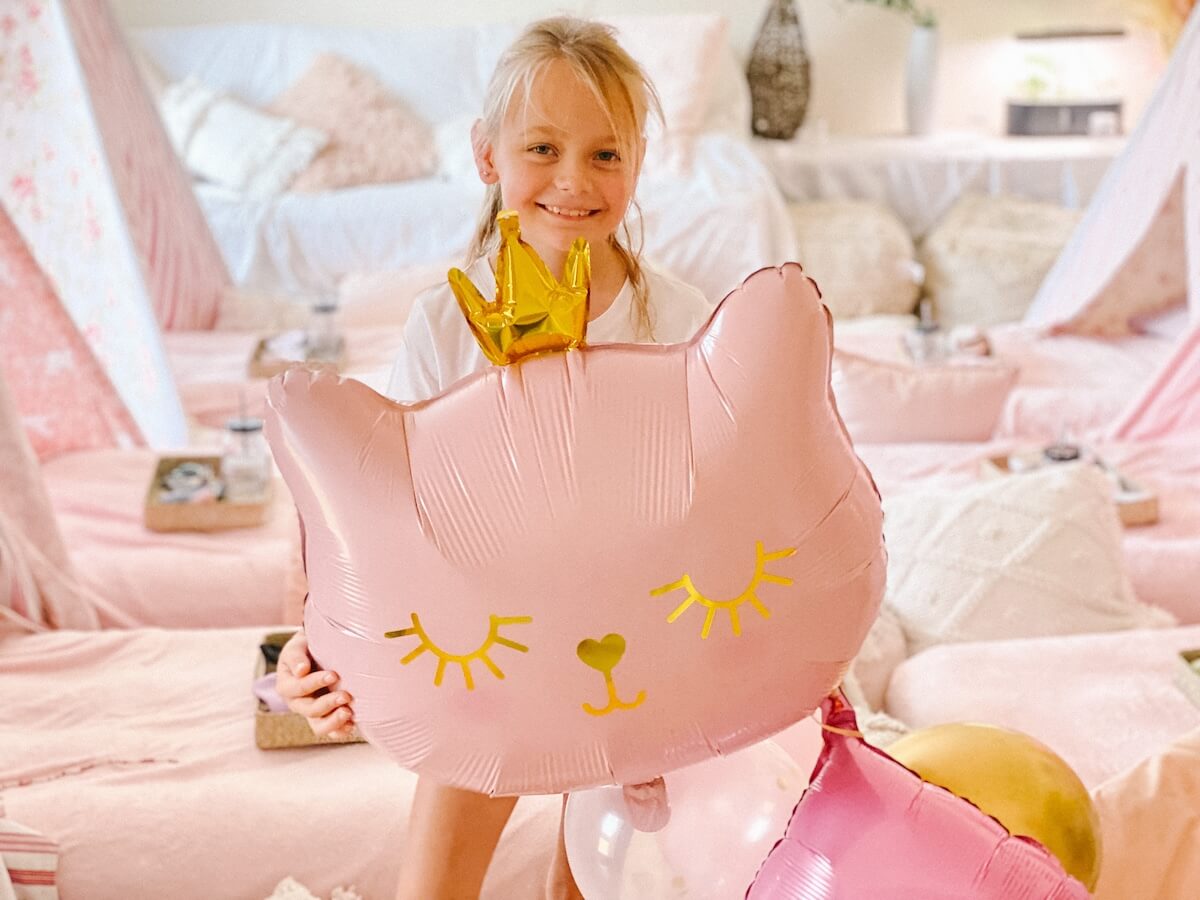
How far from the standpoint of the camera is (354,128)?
14.2ft

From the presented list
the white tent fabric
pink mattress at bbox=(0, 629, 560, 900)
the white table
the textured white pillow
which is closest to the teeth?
pink mattress at bbox=(0, 629, 560, 900)

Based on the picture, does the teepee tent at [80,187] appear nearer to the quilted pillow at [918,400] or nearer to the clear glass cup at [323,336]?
the clear glass cup at [323,336]

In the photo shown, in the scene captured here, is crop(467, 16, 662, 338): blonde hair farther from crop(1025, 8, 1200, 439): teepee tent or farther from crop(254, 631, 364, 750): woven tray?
crop(1025, 8, 1200, 439): teepee tent

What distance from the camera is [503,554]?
86 centimetres

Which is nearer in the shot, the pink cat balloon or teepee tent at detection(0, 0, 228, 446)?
the pink cat balloon

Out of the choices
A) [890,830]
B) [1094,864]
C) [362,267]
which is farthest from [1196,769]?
[362,267]

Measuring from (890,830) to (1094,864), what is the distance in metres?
0.34

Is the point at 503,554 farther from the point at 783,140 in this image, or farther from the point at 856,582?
the point at 783,140

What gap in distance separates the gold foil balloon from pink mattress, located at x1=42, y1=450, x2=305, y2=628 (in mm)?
1059

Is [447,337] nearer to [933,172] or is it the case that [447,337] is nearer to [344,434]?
[344,434]

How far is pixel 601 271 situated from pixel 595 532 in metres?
0.35

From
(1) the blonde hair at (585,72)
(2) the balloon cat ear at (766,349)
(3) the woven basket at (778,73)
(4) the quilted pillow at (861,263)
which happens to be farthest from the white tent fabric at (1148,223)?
(2) the balloon cat ear at (766,349)

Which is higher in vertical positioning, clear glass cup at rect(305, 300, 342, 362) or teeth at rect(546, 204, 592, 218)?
teeth at rect(546, 204, 592, 218)

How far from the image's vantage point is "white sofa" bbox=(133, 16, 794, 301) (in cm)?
395
